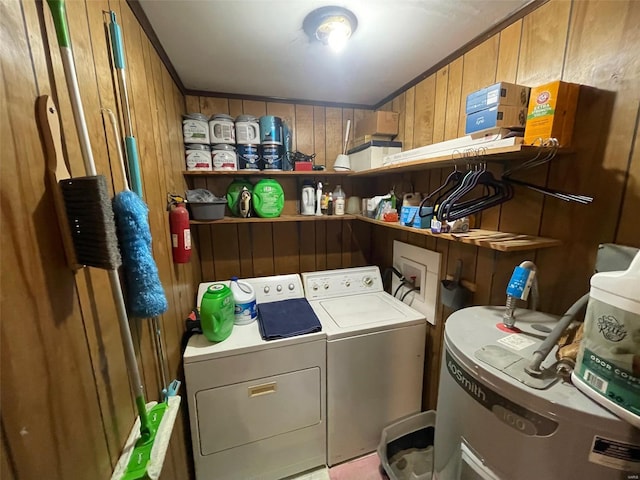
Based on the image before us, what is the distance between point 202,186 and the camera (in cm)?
191

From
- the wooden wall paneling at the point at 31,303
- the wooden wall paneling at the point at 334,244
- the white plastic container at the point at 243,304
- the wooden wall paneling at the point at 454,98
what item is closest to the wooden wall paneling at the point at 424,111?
the wooden wall paneling at the point at 454,98

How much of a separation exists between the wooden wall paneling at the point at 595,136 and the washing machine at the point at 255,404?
114 cm

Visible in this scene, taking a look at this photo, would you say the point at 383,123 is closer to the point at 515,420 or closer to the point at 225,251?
the point at 225,251

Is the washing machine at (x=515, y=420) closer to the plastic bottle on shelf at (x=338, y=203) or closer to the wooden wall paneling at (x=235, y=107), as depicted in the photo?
the plastic bottle on shelf at (x=338, y=203)

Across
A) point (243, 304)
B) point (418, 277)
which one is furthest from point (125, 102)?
point (418, 277)

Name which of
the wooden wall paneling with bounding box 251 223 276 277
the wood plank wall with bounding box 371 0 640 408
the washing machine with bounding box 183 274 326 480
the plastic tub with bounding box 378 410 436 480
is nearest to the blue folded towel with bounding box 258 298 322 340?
the washing machine with bounding box 183 274 326 480

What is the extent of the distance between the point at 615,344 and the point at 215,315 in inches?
54.9

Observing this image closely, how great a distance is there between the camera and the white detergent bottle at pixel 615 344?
517 mm

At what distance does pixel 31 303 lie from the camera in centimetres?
46

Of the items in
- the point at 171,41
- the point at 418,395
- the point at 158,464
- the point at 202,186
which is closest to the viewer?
the point at 158,464

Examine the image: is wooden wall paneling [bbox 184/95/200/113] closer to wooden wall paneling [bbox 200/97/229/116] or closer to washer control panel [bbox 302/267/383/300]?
wooden wall paneling [bbox 200/97/229/116]

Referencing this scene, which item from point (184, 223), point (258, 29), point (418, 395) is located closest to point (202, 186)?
point (184, 223)

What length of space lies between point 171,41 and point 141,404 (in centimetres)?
152

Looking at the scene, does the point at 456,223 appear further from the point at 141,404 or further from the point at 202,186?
the point at 202,186
